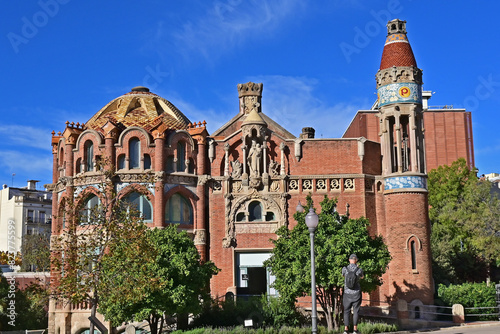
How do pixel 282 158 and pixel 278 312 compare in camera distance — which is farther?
pixel 282 158

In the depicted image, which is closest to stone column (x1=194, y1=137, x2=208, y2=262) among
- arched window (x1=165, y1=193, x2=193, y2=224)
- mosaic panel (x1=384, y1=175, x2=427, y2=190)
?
arched window (x1=165, y1=193, x2=193, y2=224)

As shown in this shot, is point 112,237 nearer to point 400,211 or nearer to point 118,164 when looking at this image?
point 118,164

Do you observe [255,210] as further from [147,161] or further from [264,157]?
[147,161]

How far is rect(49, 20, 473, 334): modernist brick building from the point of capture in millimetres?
34781

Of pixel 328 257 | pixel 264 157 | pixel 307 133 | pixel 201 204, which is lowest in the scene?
pixel 328 257

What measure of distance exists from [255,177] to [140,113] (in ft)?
27.5

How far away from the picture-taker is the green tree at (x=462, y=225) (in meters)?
43.2

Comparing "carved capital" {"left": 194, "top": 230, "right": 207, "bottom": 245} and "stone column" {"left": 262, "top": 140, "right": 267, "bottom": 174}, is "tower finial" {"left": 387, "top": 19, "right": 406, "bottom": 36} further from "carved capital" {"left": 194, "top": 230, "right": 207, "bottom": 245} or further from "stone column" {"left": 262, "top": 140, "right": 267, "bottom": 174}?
"carved capital" {"left": 194, "top": 230, "right": 207, "bottom": 245}

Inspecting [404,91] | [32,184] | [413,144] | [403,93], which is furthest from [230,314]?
[32,184]

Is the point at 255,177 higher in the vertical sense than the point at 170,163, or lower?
lower

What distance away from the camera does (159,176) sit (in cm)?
3441

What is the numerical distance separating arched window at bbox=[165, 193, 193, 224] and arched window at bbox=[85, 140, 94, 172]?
5.15 meters

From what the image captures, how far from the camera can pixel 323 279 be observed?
26.9 m

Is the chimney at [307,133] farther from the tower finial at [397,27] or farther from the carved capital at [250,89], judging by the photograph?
the tower finial at [397,27]
